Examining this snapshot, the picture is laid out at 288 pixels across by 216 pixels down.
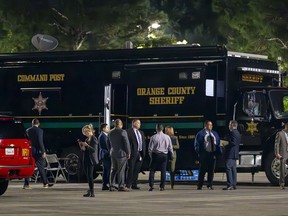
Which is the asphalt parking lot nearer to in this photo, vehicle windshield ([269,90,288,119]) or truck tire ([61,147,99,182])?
truck tire ([61,147,99,182])

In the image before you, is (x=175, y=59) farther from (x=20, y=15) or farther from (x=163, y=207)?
(x=20, y=15)

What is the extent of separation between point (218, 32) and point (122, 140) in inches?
2042

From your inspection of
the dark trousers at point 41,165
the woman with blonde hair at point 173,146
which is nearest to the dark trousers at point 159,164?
the woman with blonde hair at point 173,146

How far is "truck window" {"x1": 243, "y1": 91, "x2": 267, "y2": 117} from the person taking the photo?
3541 cm

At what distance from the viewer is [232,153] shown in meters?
33.5

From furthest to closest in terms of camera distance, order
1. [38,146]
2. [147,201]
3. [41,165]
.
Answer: [41,165], [38,146], [147,201]

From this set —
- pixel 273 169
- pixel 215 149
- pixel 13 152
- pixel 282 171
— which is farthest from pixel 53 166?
pixel 13 152

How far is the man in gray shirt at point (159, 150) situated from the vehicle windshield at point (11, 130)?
4.13 metres

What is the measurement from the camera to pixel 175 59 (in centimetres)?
3606

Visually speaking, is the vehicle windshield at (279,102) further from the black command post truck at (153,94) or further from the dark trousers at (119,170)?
the dark trousers at (119,170)

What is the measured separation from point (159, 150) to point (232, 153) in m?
1.78

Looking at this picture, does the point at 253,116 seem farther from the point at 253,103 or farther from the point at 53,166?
the point at 53,166

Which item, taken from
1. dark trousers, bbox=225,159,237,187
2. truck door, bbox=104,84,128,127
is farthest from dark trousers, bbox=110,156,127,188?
truck door, bbox=104,84,128,127

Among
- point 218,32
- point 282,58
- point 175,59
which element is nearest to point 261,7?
point 282,58
